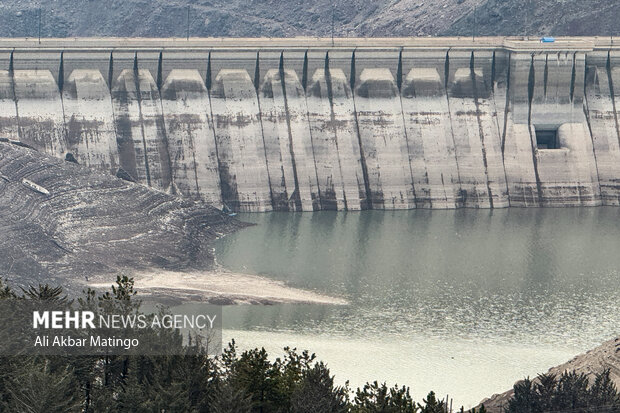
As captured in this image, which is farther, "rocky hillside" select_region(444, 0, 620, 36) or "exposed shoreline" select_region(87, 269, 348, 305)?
"rocky hillside" select_region(444, 0, 620, 36)

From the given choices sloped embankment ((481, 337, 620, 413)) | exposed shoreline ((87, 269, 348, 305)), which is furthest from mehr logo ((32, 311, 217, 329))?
exposed shoreline ((87, 269, 348, 305))

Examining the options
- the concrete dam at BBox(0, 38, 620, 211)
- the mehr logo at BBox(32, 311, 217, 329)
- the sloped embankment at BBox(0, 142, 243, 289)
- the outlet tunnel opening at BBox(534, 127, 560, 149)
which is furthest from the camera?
the outlet tunnel opening at BBox(534, 127, 560, 149)

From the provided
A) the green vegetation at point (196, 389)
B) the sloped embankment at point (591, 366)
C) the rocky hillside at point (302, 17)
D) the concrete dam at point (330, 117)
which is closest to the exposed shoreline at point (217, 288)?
the sloped embankment at point (591, 366)

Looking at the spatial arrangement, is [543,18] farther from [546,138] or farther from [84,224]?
[84,224]

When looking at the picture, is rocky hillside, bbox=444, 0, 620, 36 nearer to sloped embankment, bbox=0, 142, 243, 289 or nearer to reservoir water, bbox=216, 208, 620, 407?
reservoir water, bbox=216, 208, 620, 407

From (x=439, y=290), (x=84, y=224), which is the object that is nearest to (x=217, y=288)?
(x=84, y=224)

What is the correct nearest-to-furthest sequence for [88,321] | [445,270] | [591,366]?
[88,321] < [591,366] < [445,270]

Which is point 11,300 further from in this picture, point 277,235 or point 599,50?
point 599,50
